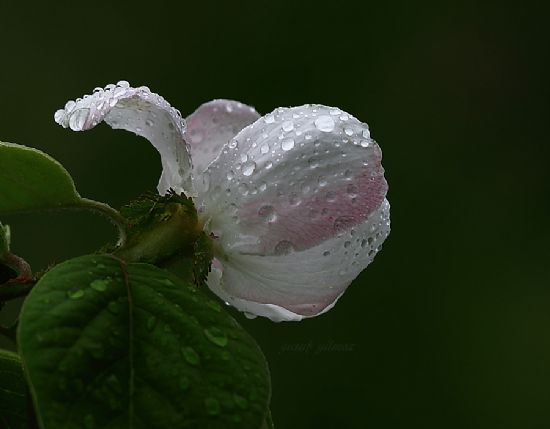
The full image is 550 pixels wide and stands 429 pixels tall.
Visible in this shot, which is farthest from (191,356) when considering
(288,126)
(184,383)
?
(288,126)

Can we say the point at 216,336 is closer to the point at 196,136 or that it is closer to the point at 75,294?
the point at 75,294

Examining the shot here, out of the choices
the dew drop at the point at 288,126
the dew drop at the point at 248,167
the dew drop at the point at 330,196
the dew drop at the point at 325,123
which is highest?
the dew drop at the point at 325,123

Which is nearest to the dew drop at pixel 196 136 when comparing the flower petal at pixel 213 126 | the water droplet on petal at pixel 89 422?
the flower petal at pixel 213 126

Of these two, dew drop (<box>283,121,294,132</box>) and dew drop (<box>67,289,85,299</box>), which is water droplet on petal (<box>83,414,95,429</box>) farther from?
dew drop (<box>283,121,294,132</box>)

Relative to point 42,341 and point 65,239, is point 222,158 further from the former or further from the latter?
point 65,239

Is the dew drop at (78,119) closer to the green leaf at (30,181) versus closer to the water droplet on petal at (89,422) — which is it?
the green leaf at (30,181)

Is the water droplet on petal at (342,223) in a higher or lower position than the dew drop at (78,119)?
lower
